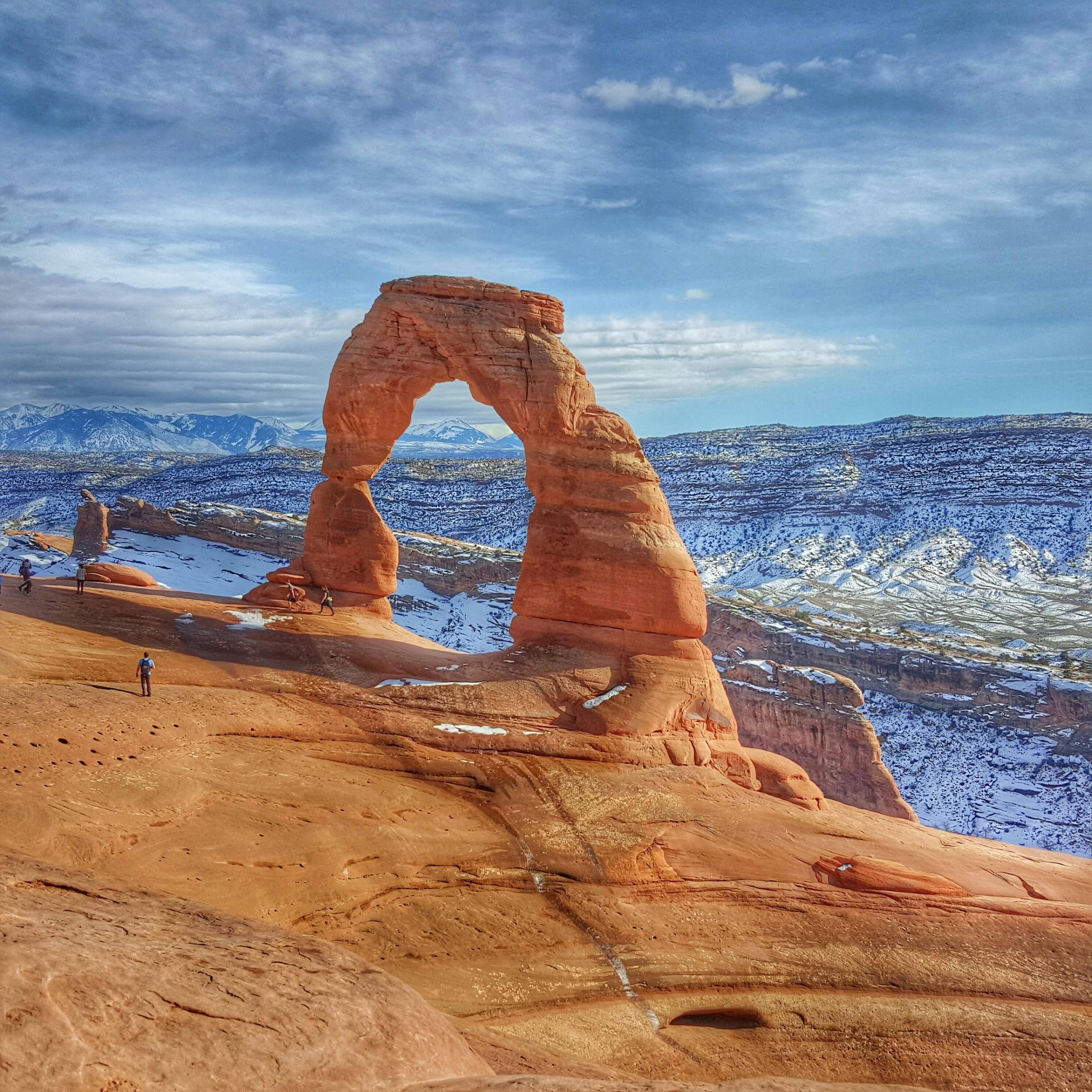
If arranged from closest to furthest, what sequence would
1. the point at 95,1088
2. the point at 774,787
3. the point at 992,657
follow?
the point at 95,1088 < the point at 774,787 < the point at 992,657

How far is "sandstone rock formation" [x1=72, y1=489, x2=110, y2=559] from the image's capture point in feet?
177

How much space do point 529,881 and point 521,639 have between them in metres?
8.85

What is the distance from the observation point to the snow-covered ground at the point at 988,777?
44219 millimetres

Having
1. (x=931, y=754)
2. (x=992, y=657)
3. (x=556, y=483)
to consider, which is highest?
(x=556, y=483)

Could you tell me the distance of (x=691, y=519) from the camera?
11931 cm

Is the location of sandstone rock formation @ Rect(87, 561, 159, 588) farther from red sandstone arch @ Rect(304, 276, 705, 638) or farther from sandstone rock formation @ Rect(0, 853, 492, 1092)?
sandstone rock formation @ Rect(0, 853, 492, 1092)

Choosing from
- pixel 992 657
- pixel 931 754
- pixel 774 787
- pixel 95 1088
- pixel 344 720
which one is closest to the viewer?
pixel 95 1088

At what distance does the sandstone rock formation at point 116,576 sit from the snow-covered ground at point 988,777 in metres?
36.0

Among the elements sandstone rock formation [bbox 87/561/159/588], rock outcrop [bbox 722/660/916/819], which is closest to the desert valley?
A: sandstone rock formation [bbox 87/561/159/588]

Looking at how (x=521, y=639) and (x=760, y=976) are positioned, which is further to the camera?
(x=521, y=639)

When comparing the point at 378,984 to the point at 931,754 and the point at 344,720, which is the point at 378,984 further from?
the point at 931,754

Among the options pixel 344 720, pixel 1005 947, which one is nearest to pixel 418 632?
pixel 344 720

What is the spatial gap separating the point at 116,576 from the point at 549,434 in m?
13.9

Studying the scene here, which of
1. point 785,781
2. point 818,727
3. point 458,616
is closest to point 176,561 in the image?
point 458,616
